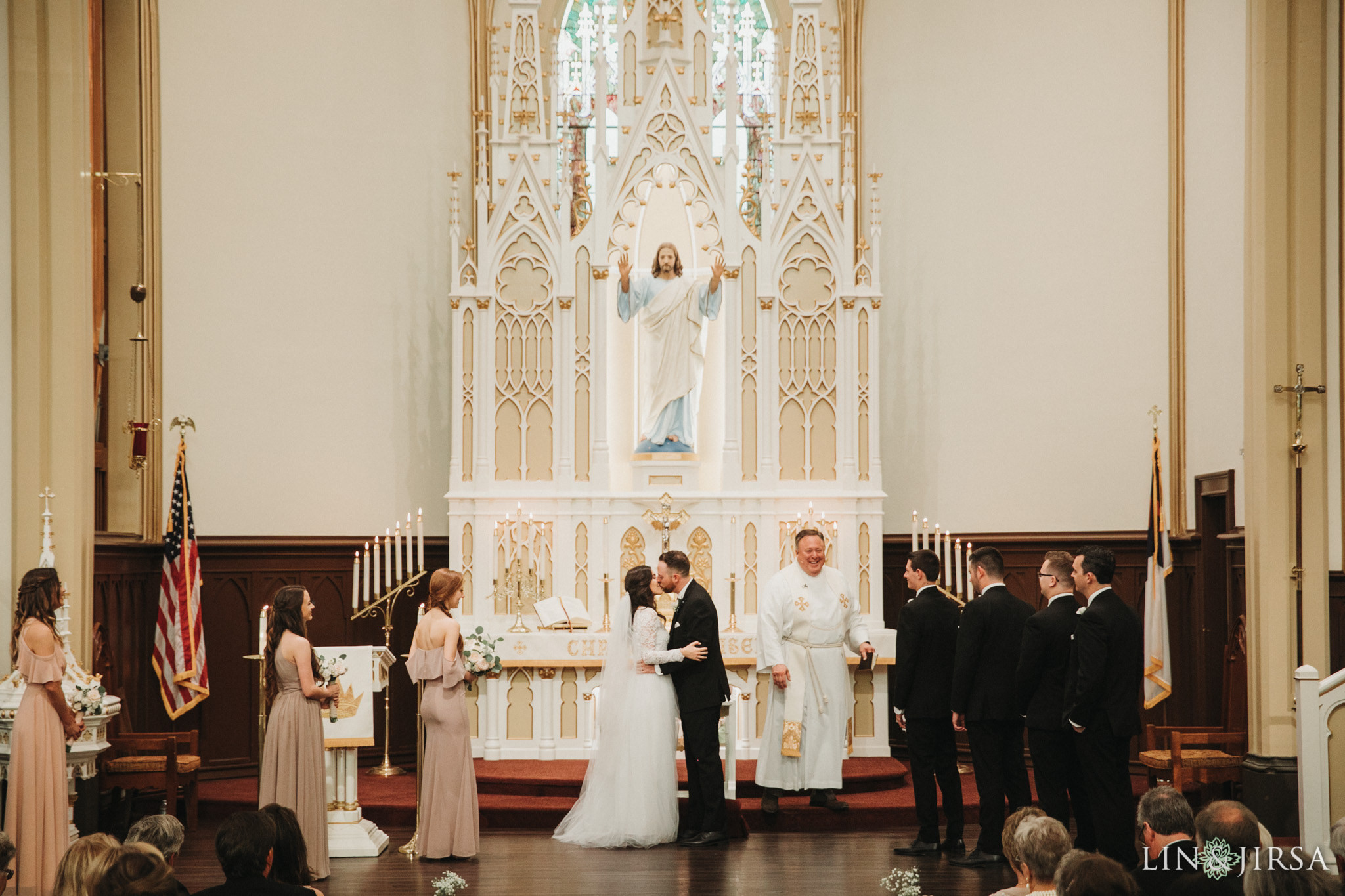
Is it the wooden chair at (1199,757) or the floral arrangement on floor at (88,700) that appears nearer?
the floral arrangement on floor at (88,700)

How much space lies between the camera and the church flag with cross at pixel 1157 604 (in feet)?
29.7

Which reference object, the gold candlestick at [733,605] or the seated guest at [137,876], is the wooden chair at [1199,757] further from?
the seated guest at [137,876]

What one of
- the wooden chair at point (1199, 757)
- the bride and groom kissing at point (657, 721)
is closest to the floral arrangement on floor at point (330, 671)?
the bride and groom kissing at point (657, 721)

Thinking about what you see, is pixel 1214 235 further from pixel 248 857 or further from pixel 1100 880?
pixel 248 857

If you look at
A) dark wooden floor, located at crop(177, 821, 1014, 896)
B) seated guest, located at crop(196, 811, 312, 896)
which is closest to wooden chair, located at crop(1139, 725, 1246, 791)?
dark wooden floor, located at crop(177, 821, 1014, 896)

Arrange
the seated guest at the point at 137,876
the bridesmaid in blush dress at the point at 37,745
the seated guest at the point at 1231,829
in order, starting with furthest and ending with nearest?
the bridesmaid in blush dress at the point at 37,745 → the seated guest at the point at 1231,829 → the seated guest at the point at 137,876

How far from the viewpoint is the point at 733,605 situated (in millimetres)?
10086

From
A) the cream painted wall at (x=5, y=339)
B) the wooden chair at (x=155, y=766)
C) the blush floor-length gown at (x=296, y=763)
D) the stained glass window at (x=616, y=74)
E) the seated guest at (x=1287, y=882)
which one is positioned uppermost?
the stained glass window at (x=616, y=74)

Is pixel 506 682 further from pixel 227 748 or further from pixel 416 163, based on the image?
pixel 416 163

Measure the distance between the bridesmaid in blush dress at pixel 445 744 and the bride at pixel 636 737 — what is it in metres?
0.77

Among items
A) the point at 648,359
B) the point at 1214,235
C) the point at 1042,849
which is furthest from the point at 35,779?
the point at 1214,235

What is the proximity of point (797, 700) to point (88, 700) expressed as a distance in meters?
4.10

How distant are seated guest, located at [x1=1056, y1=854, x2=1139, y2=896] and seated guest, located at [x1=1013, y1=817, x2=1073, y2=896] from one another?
61 centimetres

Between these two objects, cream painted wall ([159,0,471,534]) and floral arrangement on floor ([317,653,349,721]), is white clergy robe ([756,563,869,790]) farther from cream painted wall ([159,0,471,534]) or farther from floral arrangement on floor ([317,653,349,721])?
cream painted wall ([159,0,471,534])
